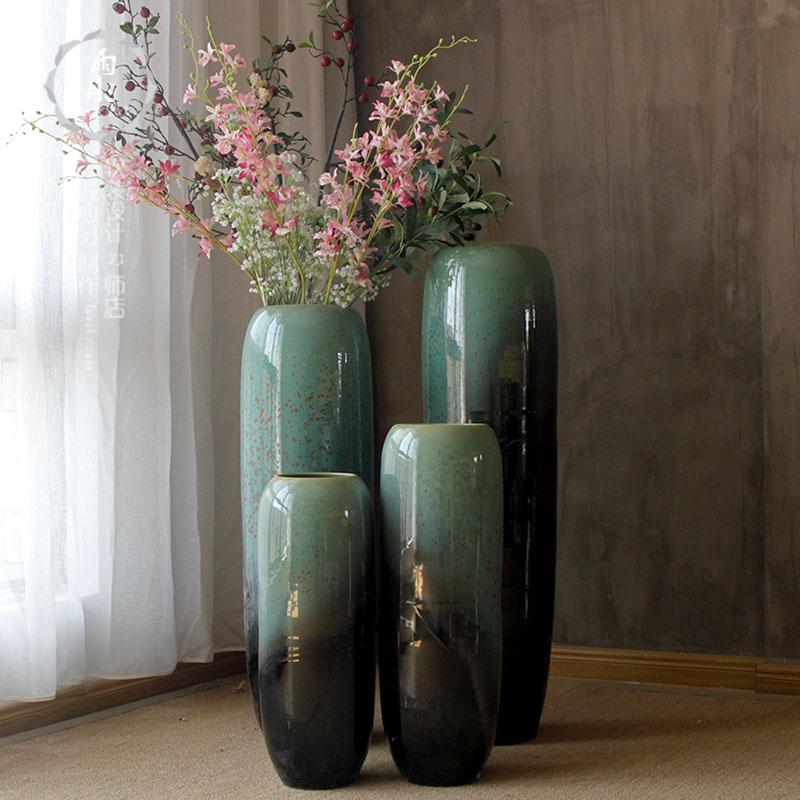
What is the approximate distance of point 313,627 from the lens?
154 centimetres

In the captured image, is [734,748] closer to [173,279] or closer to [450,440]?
[450,440]

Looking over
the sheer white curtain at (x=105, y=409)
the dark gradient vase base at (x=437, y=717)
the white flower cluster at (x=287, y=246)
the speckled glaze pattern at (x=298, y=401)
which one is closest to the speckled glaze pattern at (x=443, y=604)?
the dark gradient vase base at (x=437, y=717)

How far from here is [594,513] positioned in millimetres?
2375

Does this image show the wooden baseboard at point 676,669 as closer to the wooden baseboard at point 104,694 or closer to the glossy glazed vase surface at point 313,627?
the wooden baseboard at point 104,694

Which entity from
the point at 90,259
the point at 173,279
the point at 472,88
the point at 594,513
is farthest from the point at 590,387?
the point at 90,259

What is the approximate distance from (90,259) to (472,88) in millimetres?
1058

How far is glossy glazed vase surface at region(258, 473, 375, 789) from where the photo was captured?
1.54m

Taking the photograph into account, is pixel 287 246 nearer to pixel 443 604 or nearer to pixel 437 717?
pixel 443 604

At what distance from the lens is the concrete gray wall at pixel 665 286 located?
2201mm

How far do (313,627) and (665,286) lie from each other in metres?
1.23

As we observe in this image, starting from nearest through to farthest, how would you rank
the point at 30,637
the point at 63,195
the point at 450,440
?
the point at 450,440 < the point at 30,637 < the point at 63,195

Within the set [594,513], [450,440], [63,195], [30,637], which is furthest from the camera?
[594,513]

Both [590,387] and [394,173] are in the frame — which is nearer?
[394,173]

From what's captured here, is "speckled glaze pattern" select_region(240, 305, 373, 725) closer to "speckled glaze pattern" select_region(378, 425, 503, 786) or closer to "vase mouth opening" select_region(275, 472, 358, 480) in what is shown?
"vase mouth opening" select_region(275, 472, 358, 480)
